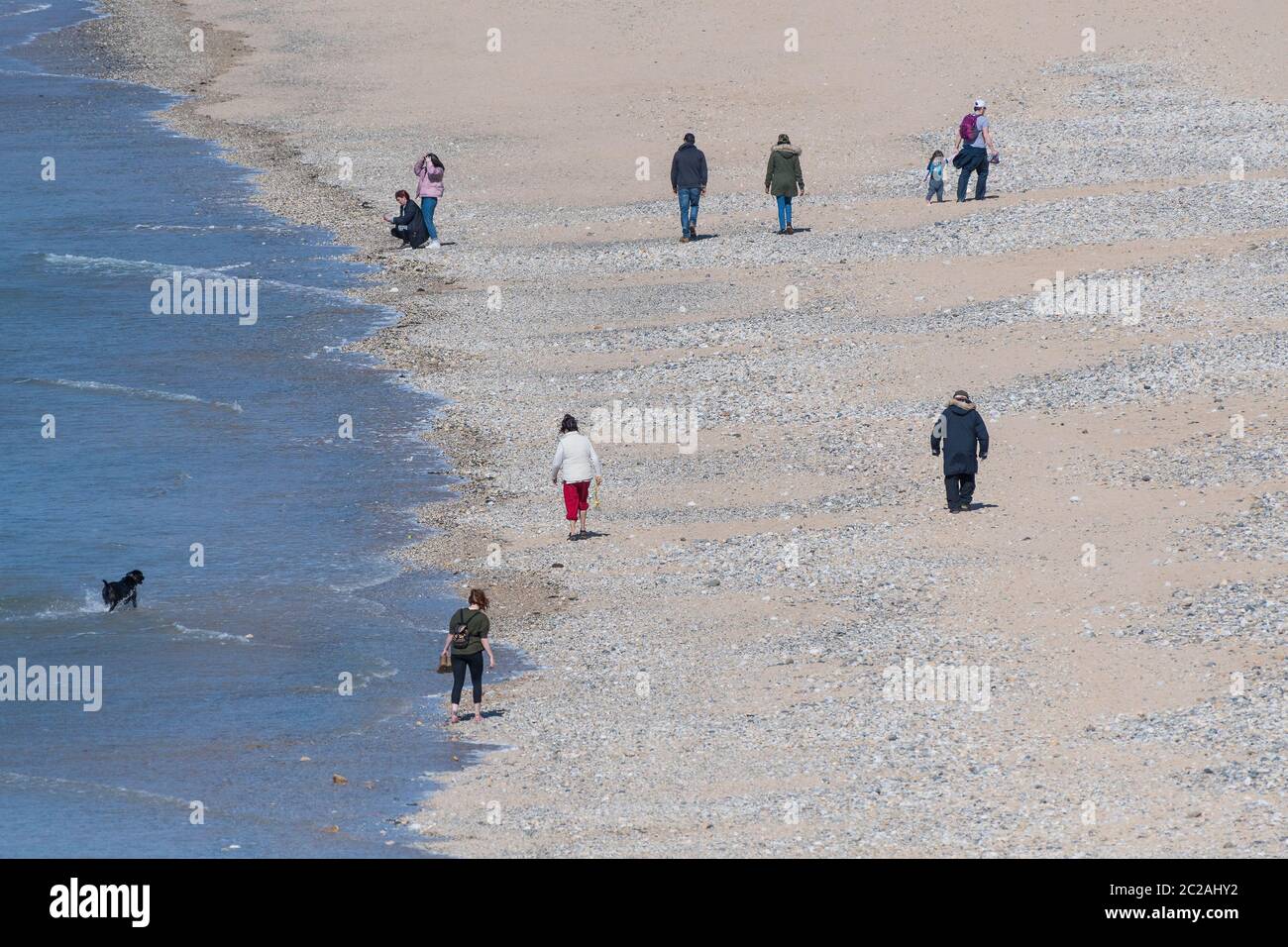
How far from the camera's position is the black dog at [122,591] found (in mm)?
23438

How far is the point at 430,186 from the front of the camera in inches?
1538

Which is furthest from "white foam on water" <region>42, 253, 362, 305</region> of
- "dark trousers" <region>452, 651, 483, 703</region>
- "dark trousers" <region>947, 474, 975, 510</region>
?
"dark trousers" <region>452, 651, 483, 703</region>

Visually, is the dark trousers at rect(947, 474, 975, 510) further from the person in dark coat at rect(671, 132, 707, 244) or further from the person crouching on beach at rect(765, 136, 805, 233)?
the person crouching on beach at rect(765, 136, 805, 233)

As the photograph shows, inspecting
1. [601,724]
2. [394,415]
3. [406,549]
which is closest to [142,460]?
[394,415]

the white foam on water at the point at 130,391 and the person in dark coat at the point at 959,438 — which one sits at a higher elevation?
the white foam on water at the point at 130,391

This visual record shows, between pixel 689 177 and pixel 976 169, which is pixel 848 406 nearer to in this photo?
pixel 689 177

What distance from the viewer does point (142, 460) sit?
98.3 ft

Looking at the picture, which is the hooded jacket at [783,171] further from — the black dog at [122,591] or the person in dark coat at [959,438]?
the black dog at [122,591]

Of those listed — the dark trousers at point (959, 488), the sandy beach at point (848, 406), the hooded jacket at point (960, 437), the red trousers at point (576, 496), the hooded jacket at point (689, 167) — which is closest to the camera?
the sandy beach at point (848, 406)

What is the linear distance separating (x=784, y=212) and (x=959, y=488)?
49.6 feet

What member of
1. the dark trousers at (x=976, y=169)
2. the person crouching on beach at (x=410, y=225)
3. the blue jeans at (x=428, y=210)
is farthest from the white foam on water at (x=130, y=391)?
the dark trousers at (x=976, y=169)

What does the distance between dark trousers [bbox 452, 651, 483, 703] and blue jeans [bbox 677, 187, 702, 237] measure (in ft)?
61.8

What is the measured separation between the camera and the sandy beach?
17.6m

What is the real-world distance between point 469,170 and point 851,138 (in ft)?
29.1
